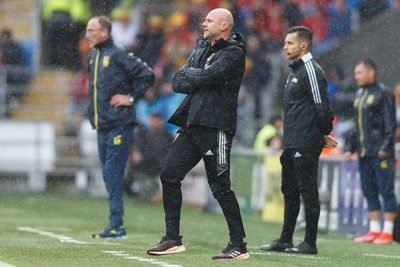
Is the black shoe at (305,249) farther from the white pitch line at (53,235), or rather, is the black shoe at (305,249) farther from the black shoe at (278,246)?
the white pitch line at (53,235)

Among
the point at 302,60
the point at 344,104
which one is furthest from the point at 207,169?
the point at 344,104

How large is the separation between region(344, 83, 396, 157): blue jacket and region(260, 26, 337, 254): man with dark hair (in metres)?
2.74

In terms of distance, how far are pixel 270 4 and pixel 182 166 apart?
1340 cm

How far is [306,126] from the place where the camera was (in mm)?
11273

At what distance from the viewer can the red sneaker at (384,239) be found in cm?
1397

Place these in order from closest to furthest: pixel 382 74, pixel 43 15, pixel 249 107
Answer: pixel 382 74 < pixel 249 107 < pixel 43 15

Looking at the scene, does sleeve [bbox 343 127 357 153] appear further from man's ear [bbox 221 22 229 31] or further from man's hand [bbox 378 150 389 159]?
man's ear [bbox 221 22 229 31]

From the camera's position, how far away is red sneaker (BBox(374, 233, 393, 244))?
14.0 metres

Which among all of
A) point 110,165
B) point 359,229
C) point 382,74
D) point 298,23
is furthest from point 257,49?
point 110,165

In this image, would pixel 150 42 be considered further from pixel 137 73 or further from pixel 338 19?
pixel 137 73

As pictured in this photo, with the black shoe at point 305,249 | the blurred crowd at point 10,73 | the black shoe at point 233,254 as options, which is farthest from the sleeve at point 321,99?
the blurred crowd at point 10,73

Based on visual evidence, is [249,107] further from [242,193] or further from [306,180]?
[306,180]

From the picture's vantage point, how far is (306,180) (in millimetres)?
11281

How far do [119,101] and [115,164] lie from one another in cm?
67
